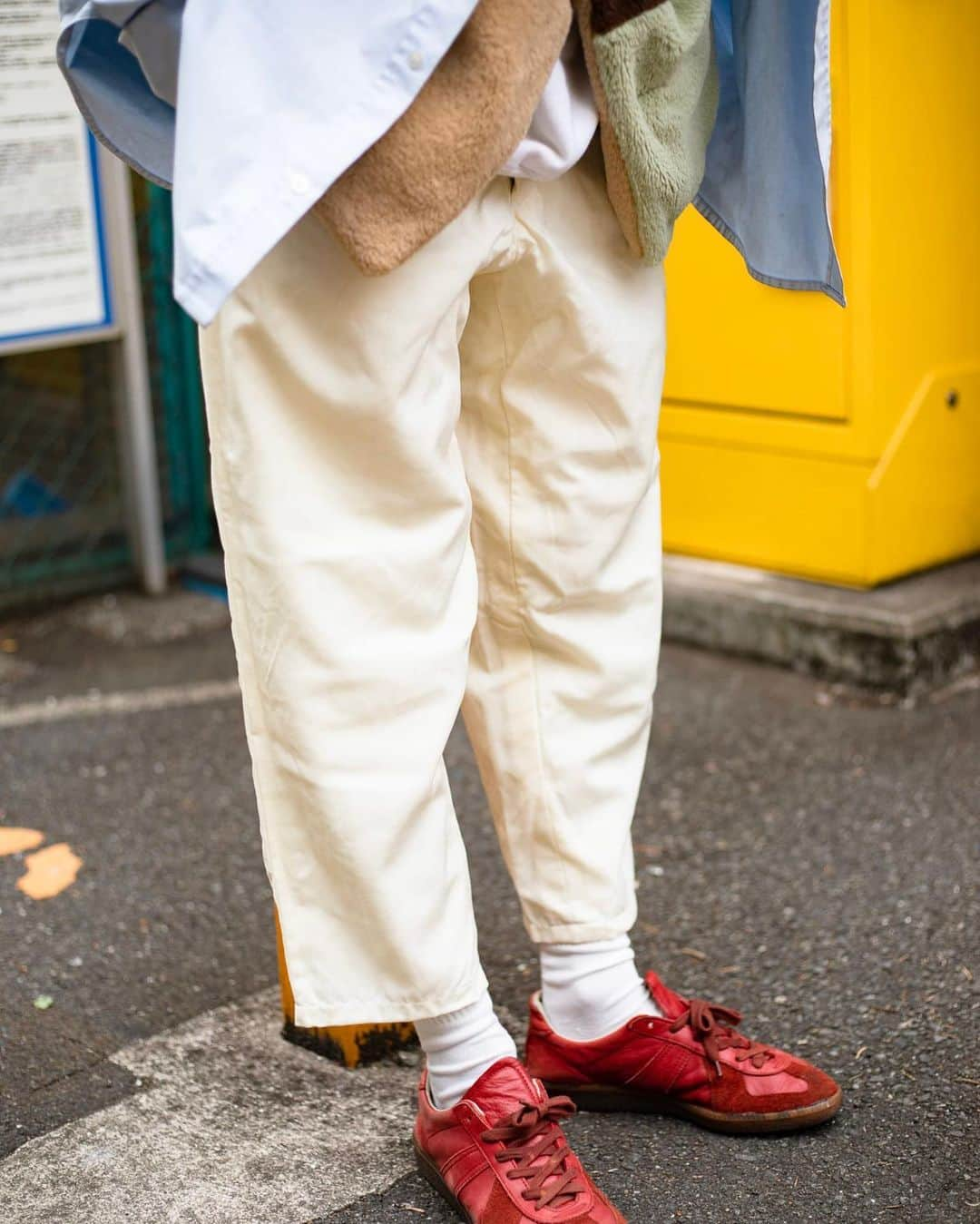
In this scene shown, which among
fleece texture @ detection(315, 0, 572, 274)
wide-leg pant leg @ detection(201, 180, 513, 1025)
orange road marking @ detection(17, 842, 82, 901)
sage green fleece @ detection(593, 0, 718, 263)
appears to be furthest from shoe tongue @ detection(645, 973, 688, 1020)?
orange road marking @ detection(17, 842, 82, 901)

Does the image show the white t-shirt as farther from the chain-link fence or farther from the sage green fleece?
the chain-link fence

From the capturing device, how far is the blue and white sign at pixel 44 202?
3.41 m

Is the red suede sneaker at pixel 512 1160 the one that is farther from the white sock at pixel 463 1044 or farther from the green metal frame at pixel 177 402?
the green metal frame at pixel 177 402

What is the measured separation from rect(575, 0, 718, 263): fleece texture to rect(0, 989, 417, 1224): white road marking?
98 cm

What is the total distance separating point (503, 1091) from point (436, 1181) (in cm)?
14

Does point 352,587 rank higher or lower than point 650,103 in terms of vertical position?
lower

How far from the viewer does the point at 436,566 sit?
1.47 metres

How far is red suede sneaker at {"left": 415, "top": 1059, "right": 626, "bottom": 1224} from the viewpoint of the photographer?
5.04 feet

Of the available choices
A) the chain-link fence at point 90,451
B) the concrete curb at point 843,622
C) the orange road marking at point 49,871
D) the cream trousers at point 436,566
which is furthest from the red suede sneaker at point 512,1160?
the chain-link fence at point 90,451

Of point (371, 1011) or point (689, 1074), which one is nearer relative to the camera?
point (371, 1011)

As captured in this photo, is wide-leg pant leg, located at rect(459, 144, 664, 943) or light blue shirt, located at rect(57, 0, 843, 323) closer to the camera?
light blue shirt, located at rect(57, 0, 843, 323)

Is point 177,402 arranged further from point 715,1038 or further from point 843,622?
point 715,1038

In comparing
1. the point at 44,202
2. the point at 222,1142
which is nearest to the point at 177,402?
the point at 44,202

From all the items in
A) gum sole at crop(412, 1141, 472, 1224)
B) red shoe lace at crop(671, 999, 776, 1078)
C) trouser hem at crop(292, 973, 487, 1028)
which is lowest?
gum sole at crop(412, 1141, 472, 1224)
